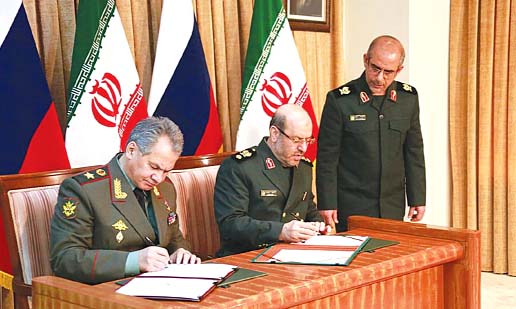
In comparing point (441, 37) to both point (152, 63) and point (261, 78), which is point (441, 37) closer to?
point (261, 78)

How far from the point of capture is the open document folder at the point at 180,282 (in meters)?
2.08

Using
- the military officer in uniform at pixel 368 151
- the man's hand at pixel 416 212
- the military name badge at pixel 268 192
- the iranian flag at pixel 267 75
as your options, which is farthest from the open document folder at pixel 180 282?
the iranian flag at pixel 267 75

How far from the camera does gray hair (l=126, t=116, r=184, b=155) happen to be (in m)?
2.65

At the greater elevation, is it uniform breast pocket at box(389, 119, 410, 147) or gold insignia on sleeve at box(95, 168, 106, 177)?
uniform breast pocket at box(389, 119, 410, 147)

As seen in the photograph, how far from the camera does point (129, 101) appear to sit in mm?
3736

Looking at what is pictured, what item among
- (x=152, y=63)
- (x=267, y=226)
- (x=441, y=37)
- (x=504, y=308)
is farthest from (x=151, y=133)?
(x=441, y=37)

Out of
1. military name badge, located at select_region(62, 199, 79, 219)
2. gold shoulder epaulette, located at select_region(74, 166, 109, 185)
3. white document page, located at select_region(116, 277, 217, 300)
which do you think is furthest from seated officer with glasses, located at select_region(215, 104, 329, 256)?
white document page, located at select_region(116, 277, 217, 300)

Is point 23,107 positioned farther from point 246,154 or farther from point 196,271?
point 196,271

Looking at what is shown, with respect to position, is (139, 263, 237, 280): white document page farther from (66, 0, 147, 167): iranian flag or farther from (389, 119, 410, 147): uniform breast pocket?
(389, 119, 410, 147): uniform breast pocket

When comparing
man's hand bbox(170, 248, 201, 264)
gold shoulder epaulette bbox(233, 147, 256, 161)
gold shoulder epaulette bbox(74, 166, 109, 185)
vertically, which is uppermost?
gold shoulder epaulette bbox(233, 147, 256, 161)

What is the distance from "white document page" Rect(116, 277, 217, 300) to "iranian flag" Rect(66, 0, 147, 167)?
4.73 feet

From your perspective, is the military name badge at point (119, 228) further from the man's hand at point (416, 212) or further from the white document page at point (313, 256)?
the man's hand at point (416, 212)

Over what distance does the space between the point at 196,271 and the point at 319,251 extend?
479mm

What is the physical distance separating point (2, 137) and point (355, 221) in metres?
1.47
